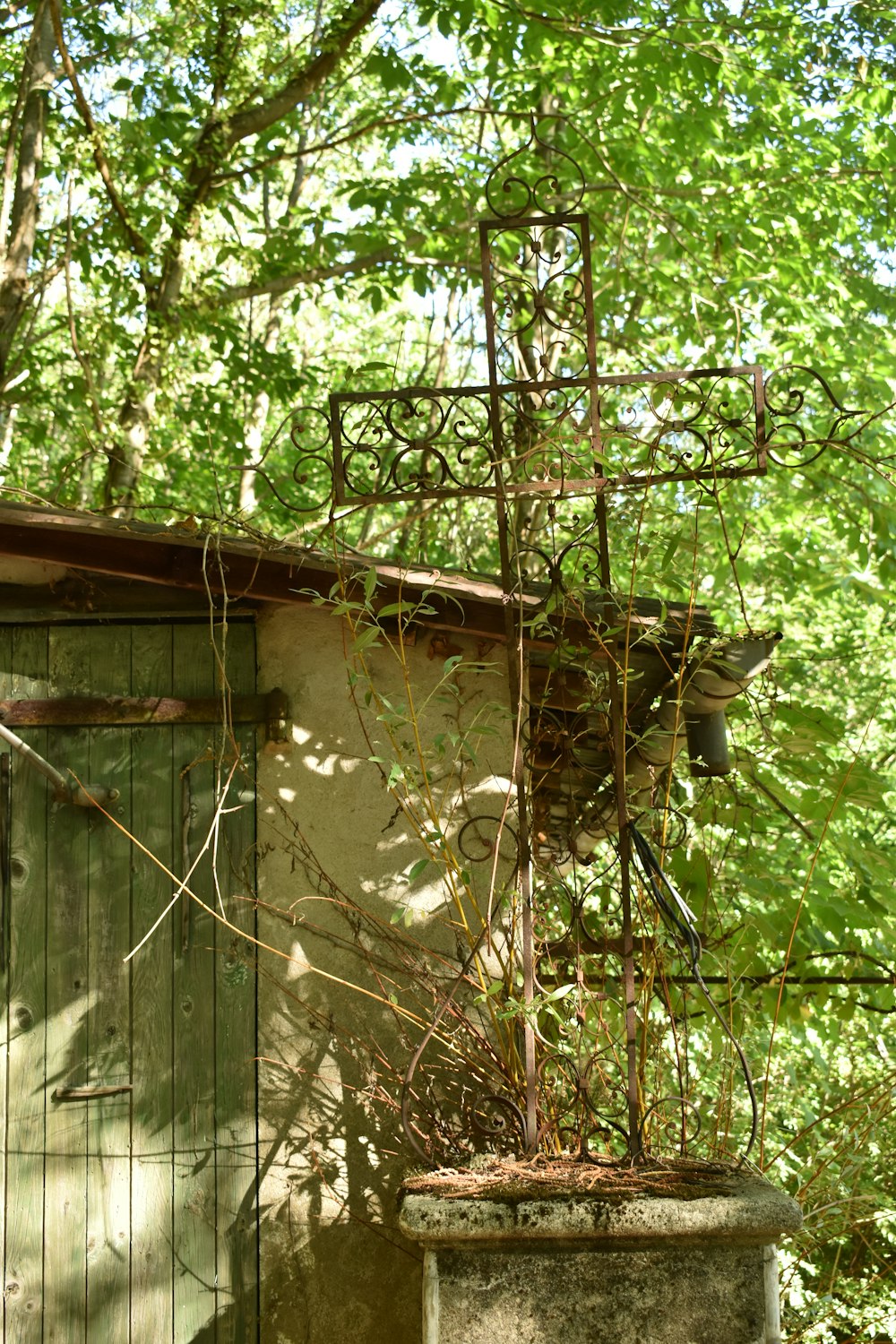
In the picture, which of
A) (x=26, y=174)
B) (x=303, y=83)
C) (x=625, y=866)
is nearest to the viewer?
(x=625, y=866)

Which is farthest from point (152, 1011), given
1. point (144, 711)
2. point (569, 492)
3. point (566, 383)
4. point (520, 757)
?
point (566, 383)

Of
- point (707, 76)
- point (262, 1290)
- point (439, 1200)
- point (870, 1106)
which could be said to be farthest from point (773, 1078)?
point (707, 76)

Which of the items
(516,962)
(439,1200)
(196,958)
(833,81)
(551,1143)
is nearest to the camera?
(439,1200)

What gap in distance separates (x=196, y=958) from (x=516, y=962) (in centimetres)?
108

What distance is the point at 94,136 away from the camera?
6969 millimetres

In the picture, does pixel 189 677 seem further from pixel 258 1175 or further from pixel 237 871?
pixel 258 1175

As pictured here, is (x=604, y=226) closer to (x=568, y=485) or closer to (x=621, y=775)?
(x=568, y=485)

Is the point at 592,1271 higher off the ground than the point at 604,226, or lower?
lower

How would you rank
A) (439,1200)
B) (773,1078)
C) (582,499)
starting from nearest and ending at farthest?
(439,1200), (773,1078), (582,499)

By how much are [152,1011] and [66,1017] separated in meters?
0.28

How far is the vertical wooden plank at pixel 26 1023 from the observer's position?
12.0 feet

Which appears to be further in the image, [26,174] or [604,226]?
[604,226]

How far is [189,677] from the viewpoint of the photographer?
4051 millimetres

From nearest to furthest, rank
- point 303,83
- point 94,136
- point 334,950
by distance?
point 334,950 → point 94,136 → point 303,83
